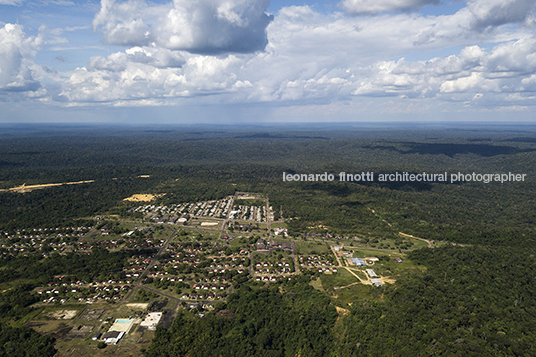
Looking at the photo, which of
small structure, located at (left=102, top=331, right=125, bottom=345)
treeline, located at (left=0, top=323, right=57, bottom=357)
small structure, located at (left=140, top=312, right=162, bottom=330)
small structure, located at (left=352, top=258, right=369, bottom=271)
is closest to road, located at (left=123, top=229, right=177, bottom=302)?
small structure, located at (left=140, top=312, right=162, bottom=330)

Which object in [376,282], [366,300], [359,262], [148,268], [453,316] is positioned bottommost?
[148,268]

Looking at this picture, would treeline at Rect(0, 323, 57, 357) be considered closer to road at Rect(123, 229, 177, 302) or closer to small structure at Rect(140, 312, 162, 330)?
small structure at Rect(140, 312, 162, 330)

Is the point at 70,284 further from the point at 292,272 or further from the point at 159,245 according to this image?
the point at 292,272

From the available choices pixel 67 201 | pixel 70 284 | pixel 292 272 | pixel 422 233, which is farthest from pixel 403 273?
pixel 67 201

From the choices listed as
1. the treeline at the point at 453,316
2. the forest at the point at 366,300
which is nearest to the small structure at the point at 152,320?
the forest at the point at 366,300

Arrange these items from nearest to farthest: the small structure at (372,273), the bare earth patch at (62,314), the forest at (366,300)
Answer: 1. the forest at (366,300)
2. the bare earth patch at (62,314)
3. the small structure at (372,273)

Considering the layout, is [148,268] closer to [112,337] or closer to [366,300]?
[112,337]

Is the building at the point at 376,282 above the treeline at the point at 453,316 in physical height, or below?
below

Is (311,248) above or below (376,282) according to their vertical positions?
above

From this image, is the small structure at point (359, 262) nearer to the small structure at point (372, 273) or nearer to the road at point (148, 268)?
the small structure at point (372, 273)

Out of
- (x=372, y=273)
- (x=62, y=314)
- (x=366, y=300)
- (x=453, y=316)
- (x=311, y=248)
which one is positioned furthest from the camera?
(x=311, y=248)

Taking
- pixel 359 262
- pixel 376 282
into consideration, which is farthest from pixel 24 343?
pixel 359 262
